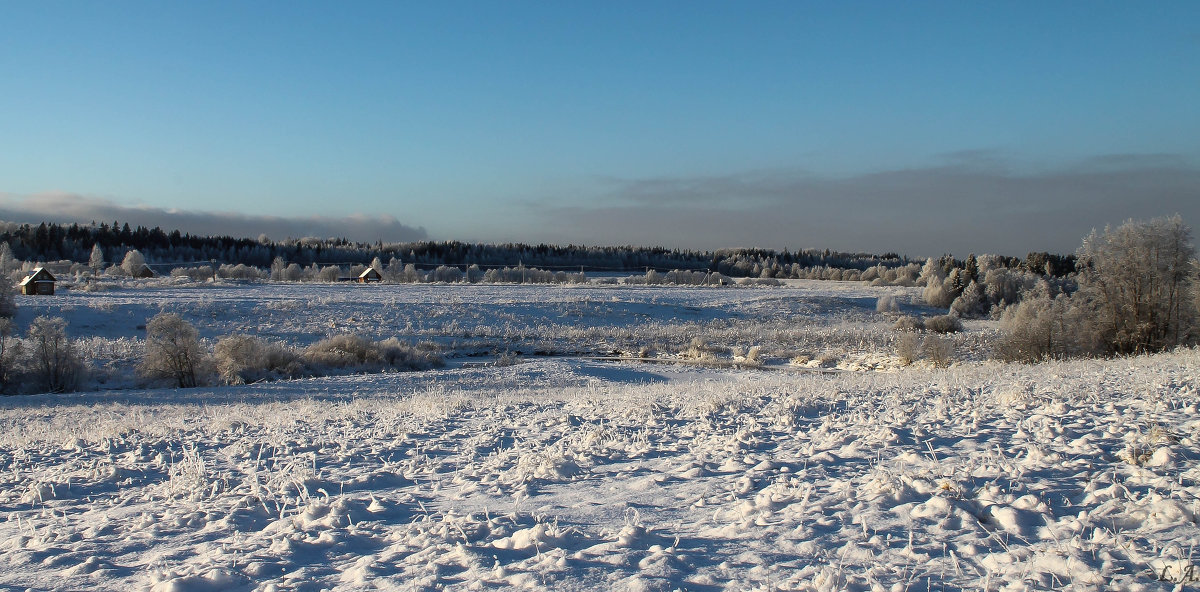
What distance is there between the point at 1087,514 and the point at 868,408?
4.87 m

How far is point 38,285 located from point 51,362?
95.2ft

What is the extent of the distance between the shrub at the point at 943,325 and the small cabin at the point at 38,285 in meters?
55.2

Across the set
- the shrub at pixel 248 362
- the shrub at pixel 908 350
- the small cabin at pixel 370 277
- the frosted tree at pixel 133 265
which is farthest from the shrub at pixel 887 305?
the frosted tree at pixel 133 265

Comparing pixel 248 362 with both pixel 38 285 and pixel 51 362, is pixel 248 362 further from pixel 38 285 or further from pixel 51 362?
pixel 38 285

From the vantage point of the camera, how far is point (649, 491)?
6.23 m

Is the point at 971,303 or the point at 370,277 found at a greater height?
the point at 370,277

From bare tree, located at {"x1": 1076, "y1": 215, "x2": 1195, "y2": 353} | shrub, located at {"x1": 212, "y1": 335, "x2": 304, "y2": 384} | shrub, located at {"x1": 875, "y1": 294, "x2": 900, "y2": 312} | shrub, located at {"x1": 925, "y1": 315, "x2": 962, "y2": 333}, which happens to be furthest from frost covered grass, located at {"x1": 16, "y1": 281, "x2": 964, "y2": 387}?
bare tree, located at {"x1": 1076, "y1": 215, "x2": 1195, "y2": 353}

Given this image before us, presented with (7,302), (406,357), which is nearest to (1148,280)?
(406,357)

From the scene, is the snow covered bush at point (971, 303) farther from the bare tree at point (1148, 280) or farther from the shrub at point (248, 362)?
the shrub at point (248, 362)

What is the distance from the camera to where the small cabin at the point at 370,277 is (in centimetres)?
7713

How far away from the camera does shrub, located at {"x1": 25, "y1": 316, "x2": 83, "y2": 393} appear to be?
79.6 ft

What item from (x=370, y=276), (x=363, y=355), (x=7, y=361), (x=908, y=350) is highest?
(x=370, y=276)

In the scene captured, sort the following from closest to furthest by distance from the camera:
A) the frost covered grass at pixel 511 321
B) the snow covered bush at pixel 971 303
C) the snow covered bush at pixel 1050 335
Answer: the snow covered bush at pixel 1050 335, the frost covered grass at pixel 511 321, the snow covered bush at pixel 971 303

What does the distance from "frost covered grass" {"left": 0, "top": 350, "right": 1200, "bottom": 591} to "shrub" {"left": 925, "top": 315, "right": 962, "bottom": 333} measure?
109 ft
